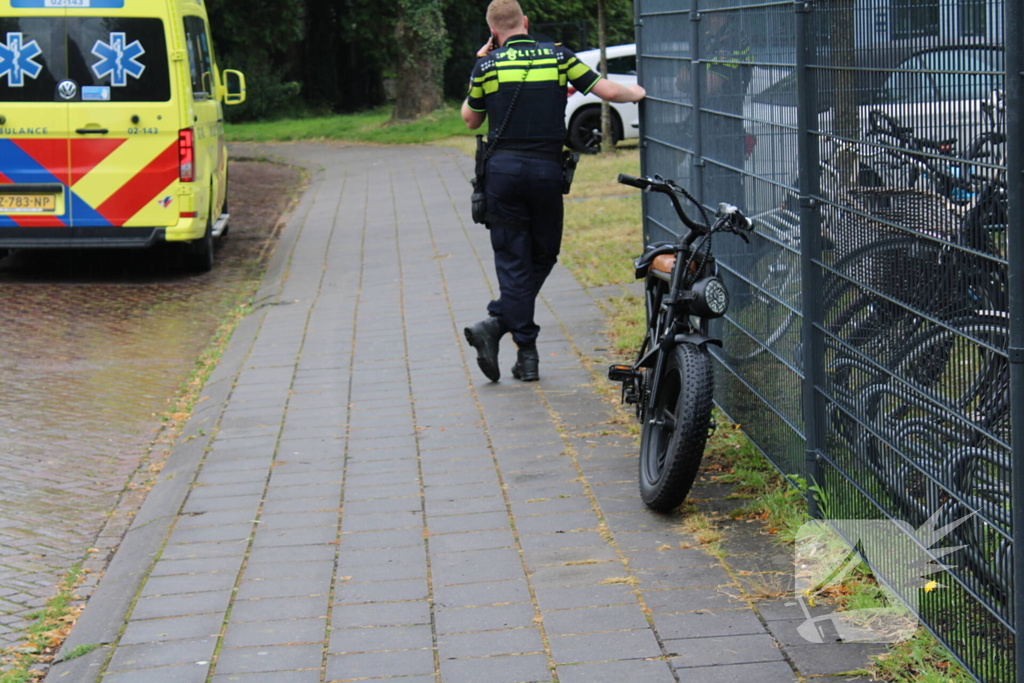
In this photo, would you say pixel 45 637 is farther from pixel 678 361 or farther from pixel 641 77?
pixel 641 77

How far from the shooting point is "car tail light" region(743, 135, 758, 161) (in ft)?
16.2

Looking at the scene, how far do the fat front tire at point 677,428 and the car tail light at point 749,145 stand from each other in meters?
0.82

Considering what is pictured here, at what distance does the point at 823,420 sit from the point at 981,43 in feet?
5.86

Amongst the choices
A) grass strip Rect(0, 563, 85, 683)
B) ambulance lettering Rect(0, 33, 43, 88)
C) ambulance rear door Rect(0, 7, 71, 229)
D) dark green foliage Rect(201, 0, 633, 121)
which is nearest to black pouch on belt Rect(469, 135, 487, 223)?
grass strip Rect(0, 563, 85, 683)

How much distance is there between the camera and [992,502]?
2.99 m

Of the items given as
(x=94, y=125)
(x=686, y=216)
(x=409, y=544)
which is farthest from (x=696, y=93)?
(x=94, y=125)

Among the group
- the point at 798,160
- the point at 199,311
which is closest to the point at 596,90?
the point at 798,160

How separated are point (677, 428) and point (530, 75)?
243 centimetres

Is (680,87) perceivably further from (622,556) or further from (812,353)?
(622,556)

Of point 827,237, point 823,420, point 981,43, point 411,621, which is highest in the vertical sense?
point 981,43

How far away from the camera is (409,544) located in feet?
15.3

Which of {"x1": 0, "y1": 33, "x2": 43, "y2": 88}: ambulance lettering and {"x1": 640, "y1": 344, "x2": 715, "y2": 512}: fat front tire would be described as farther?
{"x1": 0, "y1": 33, "x2": 43, "y2": 88}: ambulance lettering

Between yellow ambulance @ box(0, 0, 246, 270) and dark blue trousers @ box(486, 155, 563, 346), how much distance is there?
4.82 metres

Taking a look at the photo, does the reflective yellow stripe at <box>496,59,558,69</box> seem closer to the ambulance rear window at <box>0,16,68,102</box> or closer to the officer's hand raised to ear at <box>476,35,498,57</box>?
the officer's hand raised to ear at <box>476,35,498,57</box>
